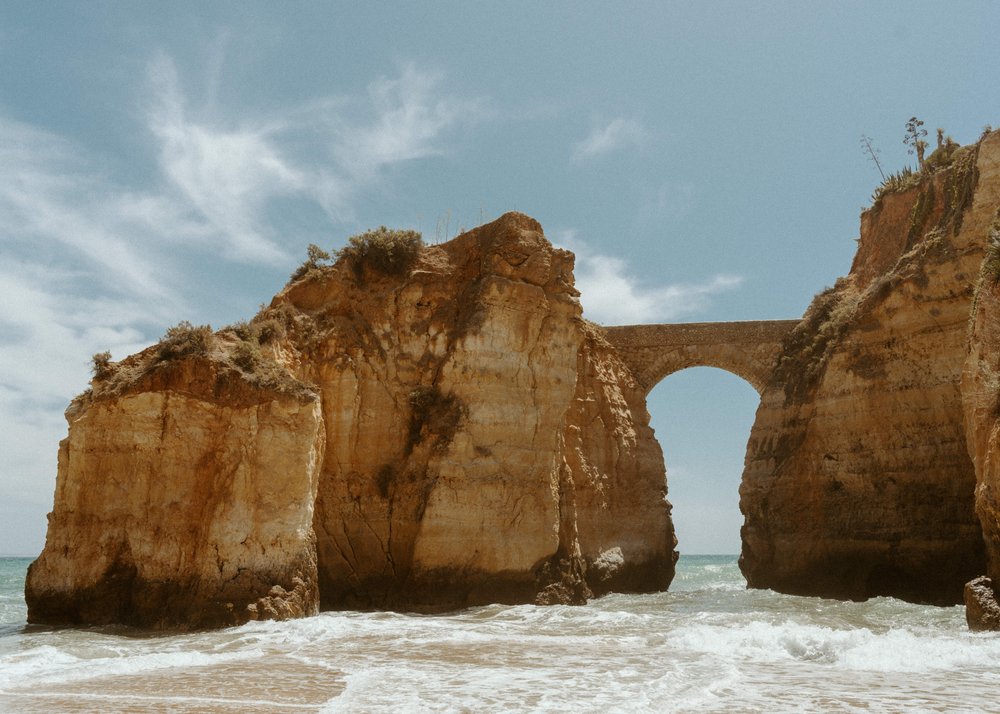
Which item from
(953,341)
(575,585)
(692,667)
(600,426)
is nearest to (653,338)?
(600,426)

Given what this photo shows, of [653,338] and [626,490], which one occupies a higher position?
[653,338]

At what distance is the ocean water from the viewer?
8.02 m

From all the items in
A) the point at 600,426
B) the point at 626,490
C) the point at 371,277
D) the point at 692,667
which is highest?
the point at 371,277

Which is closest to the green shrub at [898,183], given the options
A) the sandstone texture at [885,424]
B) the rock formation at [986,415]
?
the sandstone texture at [885,424]

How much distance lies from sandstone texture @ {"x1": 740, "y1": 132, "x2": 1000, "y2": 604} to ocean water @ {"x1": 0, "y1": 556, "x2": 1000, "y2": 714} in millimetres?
6658

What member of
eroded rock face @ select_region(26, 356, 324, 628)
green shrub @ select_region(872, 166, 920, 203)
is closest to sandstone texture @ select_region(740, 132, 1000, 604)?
green shrub @ select_region(872, 166, 920, 203)

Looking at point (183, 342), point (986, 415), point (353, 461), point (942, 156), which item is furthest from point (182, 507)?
point (942, 156)

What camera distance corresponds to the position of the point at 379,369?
740 inches

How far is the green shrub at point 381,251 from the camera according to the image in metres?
19.5

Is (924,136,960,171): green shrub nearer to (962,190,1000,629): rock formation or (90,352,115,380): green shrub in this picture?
(962,190,1000,629): rock formation

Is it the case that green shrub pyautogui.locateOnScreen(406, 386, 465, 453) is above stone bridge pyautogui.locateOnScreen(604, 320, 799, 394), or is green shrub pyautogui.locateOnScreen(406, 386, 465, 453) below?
below

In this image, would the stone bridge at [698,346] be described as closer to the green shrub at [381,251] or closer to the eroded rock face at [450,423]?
the eroded rock face at [450,423]

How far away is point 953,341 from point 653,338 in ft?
28.7

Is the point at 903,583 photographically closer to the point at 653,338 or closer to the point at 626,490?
the point at 626,490
